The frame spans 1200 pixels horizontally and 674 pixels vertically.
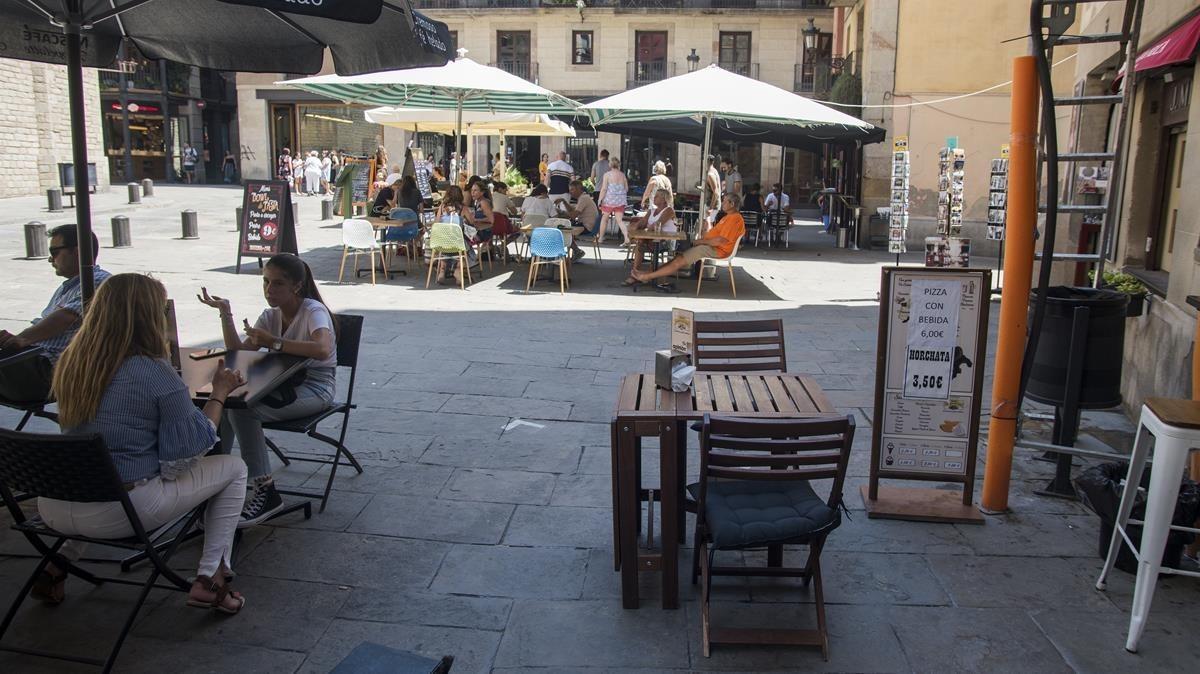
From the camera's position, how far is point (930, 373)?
4.47m

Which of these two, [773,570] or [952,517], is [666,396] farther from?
[952,517]

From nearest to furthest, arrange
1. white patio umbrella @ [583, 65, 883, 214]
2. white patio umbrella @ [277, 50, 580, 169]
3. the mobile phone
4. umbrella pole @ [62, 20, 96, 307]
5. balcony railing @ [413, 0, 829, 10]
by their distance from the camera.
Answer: umbrella pole @ [62, 20, 96, 307], the mobile phone, white patio umbrella @ [277, 50, 580, 169], white patio umbrella @ [583, 65, 883, 214], balcony railing @ [413, 0, 829, 10]

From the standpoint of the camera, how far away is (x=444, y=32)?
5668 millimetres

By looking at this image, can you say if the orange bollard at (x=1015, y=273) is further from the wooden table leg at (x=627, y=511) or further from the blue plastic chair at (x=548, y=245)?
the blue plastic chair at (x=548, y=245)

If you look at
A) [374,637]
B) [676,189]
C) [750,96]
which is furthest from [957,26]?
[374,637]

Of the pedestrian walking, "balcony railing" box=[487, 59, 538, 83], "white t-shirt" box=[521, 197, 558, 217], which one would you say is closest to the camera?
"white t-shirt" box=[521, 197, 558, 217]

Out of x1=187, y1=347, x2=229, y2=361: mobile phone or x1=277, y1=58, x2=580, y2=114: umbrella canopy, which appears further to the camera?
x1=277, y1=58, x2=580, y2=114: umbrella canopy

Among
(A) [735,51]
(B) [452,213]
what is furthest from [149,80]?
(B) [452,213]

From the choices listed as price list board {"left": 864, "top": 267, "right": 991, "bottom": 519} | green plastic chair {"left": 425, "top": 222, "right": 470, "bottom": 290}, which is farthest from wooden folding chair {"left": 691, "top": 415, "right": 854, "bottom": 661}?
green plastic chair {"left": 425, "top": 222, "right": 470, "bottom": 290}

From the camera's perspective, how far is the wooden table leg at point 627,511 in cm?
348

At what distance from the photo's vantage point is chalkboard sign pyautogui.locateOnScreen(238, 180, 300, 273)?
1189 centimetres

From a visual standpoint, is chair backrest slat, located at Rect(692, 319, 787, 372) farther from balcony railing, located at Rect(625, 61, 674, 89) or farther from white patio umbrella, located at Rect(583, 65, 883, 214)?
balcony railing, located at Rect(625, 61, 674, 89)

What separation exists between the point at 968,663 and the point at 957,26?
57.2ft

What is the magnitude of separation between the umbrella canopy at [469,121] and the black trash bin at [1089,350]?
11.3 meters
